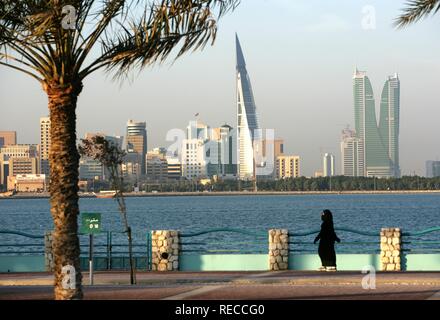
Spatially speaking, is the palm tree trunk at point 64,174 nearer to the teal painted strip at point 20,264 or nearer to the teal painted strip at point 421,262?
the teal painted strip at point 20,264

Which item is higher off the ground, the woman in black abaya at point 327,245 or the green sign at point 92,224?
the green sign at point 92,224

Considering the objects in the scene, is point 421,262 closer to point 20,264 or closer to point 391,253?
point 391,253

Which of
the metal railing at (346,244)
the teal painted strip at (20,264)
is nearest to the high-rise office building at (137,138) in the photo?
the metal railing at (346,244)

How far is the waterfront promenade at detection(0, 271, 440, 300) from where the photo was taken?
19.5 m

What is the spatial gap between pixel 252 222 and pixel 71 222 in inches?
4107

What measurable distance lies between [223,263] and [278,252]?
1.83 meters

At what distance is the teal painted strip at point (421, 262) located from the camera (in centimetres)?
3044

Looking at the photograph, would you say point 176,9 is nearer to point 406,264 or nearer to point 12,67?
point 12,67

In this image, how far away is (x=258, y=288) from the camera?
2109cm

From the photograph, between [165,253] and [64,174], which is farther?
[165,253]

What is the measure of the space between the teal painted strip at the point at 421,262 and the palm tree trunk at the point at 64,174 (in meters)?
14.5

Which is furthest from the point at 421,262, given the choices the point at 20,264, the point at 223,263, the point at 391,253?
the point at 20,264

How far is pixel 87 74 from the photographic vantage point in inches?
718
